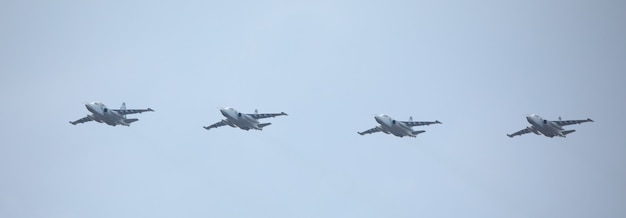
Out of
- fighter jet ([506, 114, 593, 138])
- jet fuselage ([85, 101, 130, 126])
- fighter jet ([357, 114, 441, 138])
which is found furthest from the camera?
fighter jet ([357, 114, 441, 138])

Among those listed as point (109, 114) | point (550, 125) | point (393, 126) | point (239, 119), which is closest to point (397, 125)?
point (393, 126)

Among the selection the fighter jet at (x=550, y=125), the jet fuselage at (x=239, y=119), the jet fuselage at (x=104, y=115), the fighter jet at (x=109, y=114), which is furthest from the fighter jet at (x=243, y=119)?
the fighter jet at (x=550, y=125)

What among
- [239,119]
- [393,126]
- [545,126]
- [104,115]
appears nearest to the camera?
[104,115]

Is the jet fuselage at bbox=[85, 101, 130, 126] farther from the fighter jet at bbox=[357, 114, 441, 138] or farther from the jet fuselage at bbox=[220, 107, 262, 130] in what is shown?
the fighter jet at bbox=[357, 114, 441, 138]

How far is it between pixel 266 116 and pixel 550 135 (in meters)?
31.8

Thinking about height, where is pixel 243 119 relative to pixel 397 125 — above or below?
above

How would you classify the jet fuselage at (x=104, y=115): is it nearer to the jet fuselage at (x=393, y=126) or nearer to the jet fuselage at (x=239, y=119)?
the jet fuselage at (x=239, y=119)

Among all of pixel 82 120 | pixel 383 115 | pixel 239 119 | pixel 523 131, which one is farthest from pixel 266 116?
Answer: pixel 523 131

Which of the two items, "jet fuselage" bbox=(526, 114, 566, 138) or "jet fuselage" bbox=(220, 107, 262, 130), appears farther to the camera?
"jet fuselage" bbox=(526, 114, 566, 138)

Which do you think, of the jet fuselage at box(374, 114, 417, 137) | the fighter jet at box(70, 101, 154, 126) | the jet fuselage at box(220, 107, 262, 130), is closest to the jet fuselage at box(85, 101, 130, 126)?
the fighter jet at box(70, 101, 154, 126)

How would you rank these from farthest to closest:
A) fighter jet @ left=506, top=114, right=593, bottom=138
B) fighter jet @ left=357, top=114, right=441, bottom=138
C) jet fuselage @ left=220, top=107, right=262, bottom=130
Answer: fighter jet @ left=357, top=114, right=441, bottom=138, fighter jet @ left=506, top=114, right=593, bottom=138, jet fuselage @ left=220, top=107, right=262, bottom=130

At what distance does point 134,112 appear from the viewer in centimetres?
11800

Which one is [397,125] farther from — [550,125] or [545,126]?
[550,125]

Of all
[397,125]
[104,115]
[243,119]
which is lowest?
[104,115]
